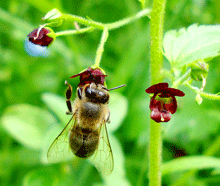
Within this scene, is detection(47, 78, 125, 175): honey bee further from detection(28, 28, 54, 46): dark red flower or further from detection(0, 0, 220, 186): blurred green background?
detection(0, 0, 220, 186): blurred green background

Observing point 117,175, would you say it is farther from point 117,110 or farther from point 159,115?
point 159,115

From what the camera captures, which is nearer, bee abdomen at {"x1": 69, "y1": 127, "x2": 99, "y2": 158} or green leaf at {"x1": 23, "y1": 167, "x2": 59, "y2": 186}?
bee abdomen at {"x1": 69, "y1": 127, "x2": 99, "y2": 158}

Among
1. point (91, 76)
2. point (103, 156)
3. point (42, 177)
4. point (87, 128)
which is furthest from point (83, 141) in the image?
point (42, 177)

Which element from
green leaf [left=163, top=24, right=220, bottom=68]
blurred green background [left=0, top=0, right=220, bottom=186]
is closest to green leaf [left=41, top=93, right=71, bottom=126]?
blurred green background [left=0, top=0, right=220, bottom=186]

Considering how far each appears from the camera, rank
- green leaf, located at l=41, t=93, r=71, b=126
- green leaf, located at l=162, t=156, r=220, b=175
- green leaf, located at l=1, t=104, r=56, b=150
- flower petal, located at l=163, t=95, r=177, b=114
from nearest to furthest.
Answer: flower petal, located at l=163, t=95, r=177, b=114 < green leaf, located at l=162, t=156, r=220, b=175 < green leaf, located at l=41, t=93, r=71, b=126 < green leaf, located at l=1, t=104, r=56, b=150

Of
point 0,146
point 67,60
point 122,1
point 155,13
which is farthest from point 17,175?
point 122,1

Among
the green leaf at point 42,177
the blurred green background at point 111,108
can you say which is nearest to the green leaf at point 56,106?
the blurred green background at point 111,108

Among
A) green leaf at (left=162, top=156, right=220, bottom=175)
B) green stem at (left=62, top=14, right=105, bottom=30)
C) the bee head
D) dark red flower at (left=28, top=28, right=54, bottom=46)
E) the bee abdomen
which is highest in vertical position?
green stem at (left=62, top=14, right=105, bottom=30)
